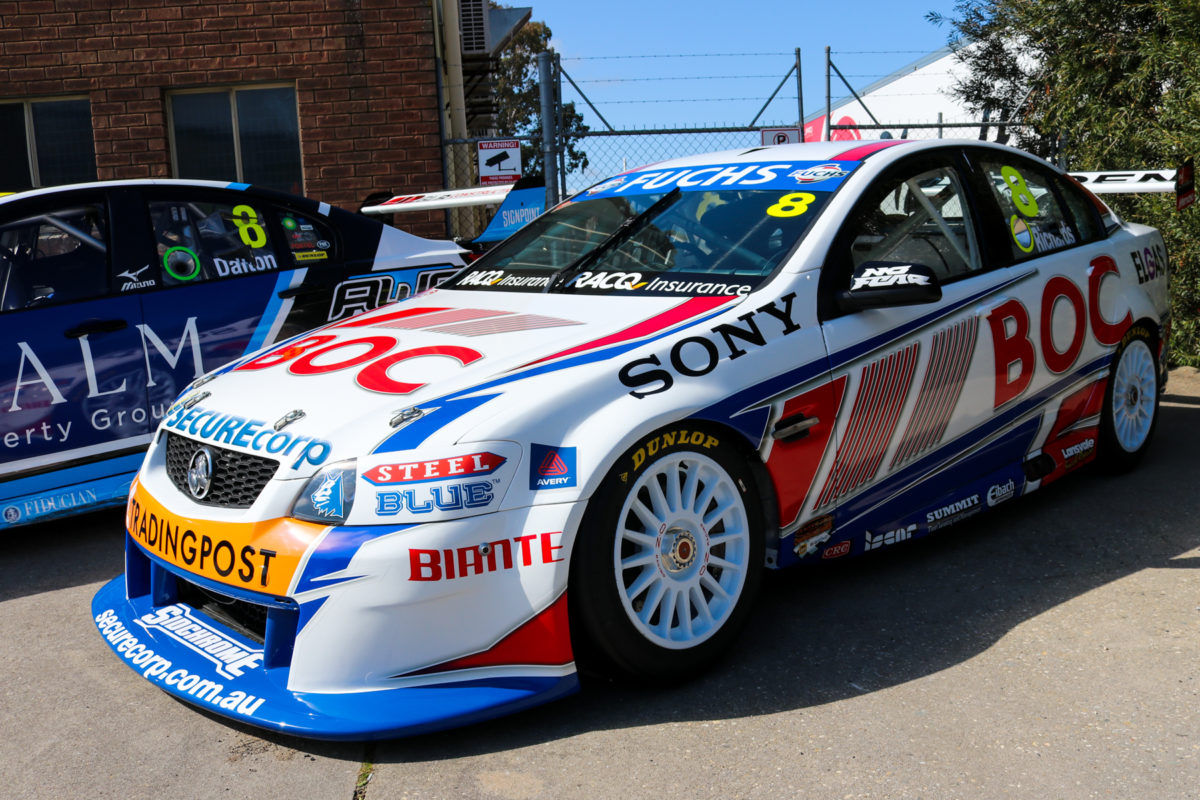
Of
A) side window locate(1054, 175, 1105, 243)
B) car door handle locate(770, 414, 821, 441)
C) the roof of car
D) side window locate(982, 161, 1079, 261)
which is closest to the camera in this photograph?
car door handle locate(770, 414, 821, 441)

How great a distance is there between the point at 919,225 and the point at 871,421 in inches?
33.9

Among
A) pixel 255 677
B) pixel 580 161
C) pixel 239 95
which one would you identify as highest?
pixel 239 95

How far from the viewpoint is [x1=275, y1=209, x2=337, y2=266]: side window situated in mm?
5477

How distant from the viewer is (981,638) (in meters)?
3.57

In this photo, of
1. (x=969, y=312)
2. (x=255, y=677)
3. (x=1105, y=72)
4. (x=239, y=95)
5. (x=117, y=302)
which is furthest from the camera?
(x=239, y=95)

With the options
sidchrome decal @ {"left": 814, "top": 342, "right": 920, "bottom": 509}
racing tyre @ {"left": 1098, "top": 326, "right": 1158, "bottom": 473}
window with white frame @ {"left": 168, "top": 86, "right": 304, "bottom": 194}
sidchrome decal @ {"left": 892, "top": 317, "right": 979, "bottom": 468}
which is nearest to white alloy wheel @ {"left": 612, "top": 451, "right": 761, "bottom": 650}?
sidchrome decal @ {"left": 814, "top": 342, "right": 920, "bottom": 509}

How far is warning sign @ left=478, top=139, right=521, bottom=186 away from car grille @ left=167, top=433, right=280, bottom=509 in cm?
601

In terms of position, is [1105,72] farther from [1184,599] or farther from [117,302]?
[117,302]

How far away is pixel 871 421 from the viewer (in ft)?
12.1

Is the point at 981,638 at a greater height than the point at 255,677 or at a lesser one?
lesser

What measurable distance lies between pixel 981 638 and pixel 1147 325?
2.35 metres

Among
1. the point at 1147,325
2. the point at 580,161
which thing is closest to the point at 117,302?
the point at 1147,325

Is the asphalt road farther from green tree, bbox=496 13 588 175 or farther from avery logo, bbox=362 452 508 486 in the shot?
green tree, bbox=496 13 588 175

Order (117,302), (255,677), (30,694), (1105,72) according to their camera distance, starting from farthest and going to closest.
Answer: (1105,72)
(117,302)
(30,694)
(255,677)
